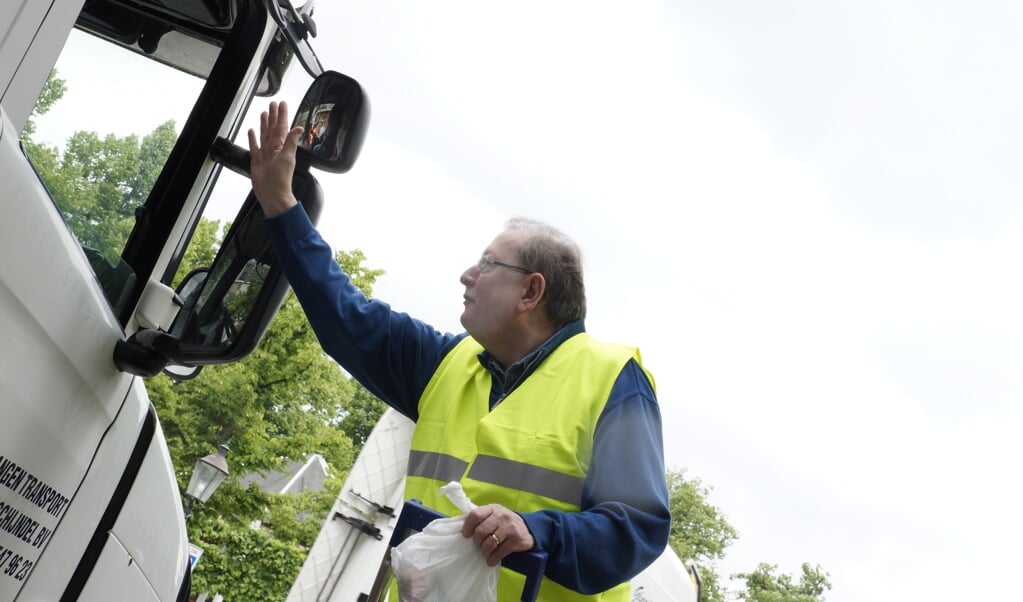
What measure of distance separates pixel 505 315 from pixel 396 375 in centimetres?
47

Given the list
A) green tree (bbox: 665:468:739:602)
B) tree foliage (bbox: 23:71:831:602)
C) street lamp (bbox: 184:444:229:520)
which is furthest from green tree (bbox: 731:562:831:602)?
street lamp (bbox: 184:444:229:520)

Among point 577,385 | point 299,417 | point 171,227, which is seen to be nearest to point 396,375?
point 577,385

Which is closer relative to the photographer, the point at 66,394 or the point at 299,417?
the point at 66,394

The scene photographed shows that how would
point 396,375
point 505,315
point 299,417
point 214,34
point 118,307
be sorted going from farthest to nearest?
1. point 299,417
2. point 396,375
3. point 505,315
4. point 214,34
5. point 118,307

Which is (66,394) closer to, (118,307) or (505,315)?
(118,307)

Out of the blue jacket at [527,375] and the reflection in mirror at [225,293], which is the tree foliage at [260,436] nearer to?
the blue jacket at [527,375]

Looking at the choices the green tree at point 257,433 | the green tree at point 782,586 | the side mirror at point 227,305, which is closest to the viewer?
the side mirror at point 227,305

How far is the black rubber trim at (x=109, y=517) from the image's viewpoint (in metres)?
2.37

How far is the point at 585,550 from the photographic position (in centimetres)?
246

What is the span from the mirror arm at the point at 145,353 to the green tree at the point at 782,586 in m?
36.6

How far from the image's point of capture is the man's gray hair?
3121mm

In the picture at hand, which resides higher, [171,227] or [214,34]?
[214,34]

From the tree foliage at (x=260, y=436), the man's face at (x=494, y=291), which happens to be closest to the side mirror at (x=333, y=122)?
the man's face at (x=494, y=291)

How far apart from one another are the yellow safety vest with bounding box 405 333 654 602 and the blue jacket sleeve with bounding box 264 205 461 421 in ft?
0.76
